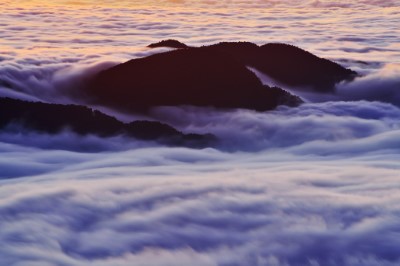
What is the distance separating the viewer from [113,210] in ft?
11.8

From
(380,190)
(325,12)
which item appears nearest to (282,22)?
(325,12)

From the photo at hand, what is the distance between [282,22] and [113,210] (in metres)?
14.7

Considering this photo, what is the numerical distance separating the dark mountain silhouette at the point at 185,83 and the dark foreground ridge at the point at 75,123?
75 centimetres

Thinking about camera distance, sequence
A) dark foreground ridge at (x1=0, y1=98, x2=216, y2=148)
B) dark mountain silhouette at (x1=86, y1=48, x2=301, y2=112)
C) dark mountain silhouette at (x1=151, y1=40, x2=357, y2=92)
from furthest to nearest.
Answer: dark mountain silhouette at (x1=151, y1=40, x2=357, y2=92)
dark mountain silhouette at (x1=86, y1=48, x2=301, y2=112)
dark foreground ridge at (x1=0, y1=98, x2=216, y2=148)

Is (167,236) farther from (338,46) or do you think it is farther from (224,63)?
(338,46)

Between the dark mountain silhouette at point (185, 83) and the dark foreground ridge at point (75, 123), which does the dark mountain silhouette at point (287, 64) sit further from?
the dark foreground ridge at point (75, 123)

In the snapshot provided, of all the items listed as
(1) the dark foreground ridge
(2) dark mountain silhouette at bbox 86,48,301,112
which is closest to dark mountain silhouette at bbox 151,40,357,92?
(2) dark mountain silhouette at bbox 86,48,301,112

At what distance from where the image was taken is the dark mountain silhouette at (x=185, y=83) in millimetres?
6477

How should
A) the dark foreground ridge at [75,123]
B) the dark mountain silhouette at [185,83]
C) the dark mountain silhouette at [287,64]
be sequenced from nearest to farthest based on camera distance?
the dark foreground ridge at [75,123] → the dark mountain silhouette at [185,83] → the dark mountain silhouette at [287,64]

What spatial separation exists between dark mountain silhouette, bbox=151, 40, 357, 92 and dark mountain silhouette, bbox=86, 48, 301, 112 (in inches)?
49.0

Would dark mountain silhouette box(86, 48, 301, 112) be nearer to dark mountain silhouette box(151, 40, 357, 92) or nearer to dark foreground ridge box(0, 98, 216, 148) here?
dark foreground ridge box(0, 98, 216, 148)

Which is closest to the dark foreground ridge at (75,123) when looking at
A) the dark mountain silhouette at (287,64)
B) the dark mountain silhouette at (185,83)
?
the dark mountain silhouette at (185,83)

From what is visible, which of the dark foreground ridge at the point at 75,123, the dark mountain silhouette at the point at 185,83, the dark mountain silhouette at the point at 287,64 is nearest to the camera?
the dark foreground ridge at the point at 75,123

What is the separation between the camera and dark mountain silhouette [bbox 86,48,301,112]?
→ 6477mm
